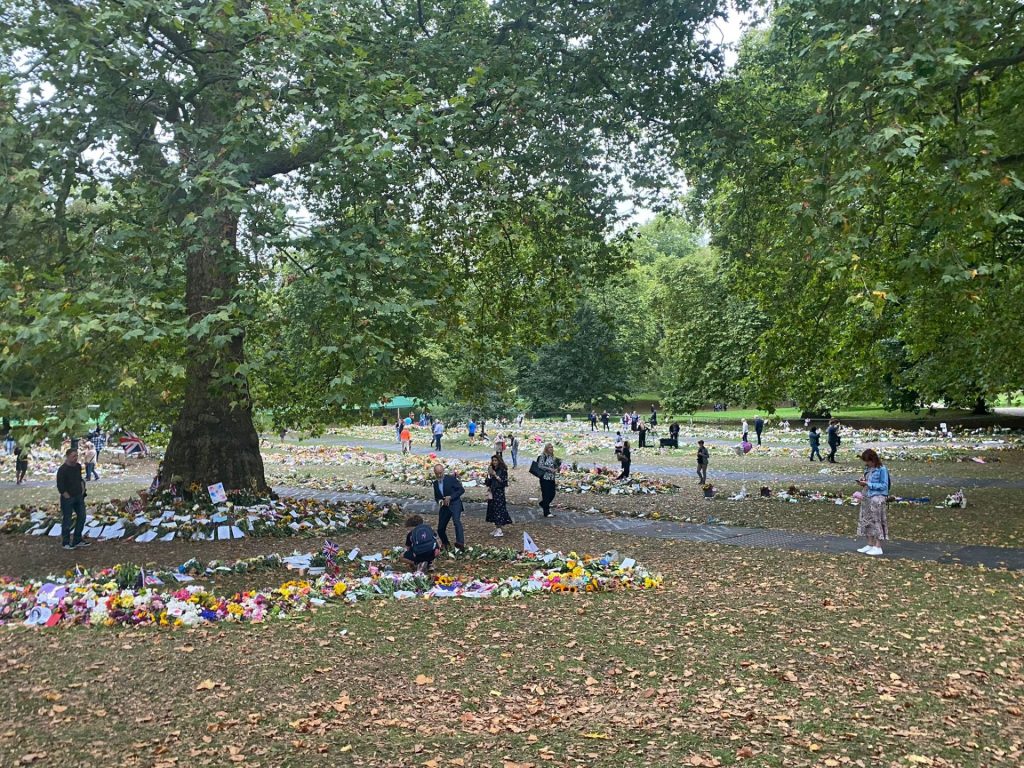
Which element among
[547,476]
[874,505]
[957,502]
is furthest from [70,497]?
[957,502]

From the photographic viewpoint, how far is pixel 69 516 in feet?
42.4

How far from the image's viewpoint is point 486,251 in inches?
698

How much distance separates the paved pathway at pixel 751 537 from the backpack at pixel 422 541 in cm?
476

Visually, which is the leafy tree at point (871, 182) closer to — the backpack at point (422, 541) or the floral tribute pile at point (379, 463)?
the backpack at point (422, 541)

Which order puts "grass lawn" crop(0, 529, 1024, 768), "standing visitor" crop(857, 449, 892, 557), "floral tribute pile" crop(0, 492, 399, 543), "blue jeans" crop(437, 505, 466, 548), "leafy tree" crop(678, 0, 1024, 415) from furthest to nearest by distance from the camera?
"floral tribute pile" crop(0, 492, 399, 543)
"blue jeans" crop(437, 505, 466, 548)
"standing visitor" crop(857, 449, 892, 557)
"leafy tree" crop(678, 0, 1024, 415)
"grass lawn" crop(0, 529, 1024, 768)

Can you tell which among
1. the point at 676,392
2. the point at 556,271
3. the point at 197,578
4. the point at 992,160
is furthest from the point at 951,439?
the point at 197,578

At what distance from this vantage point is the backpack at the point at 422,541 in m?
10.7

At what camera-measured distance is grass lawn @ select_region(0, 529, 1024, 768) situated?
5.45m

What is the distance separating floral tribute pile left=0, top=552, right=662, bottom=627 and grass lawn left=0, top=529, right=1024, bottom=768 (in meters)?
0.33

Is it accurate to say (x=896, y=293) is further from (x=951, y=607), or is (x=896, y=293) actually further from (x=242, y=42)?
(x=242, y=42)

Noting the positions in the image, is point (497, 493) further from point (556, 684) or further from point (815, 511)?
point (556, 684)

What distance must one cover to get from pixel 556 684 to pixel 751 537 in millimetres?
7912

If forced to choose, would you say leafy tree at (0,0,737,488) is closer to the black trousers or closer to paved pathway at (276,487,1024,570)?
the black trousers

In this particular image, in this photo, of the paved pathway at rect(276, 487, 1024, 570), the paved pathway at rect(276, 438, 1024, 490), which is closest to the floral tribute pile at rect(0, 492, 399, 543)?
the paved pathway at rect(276, 487, 1024, 570)
